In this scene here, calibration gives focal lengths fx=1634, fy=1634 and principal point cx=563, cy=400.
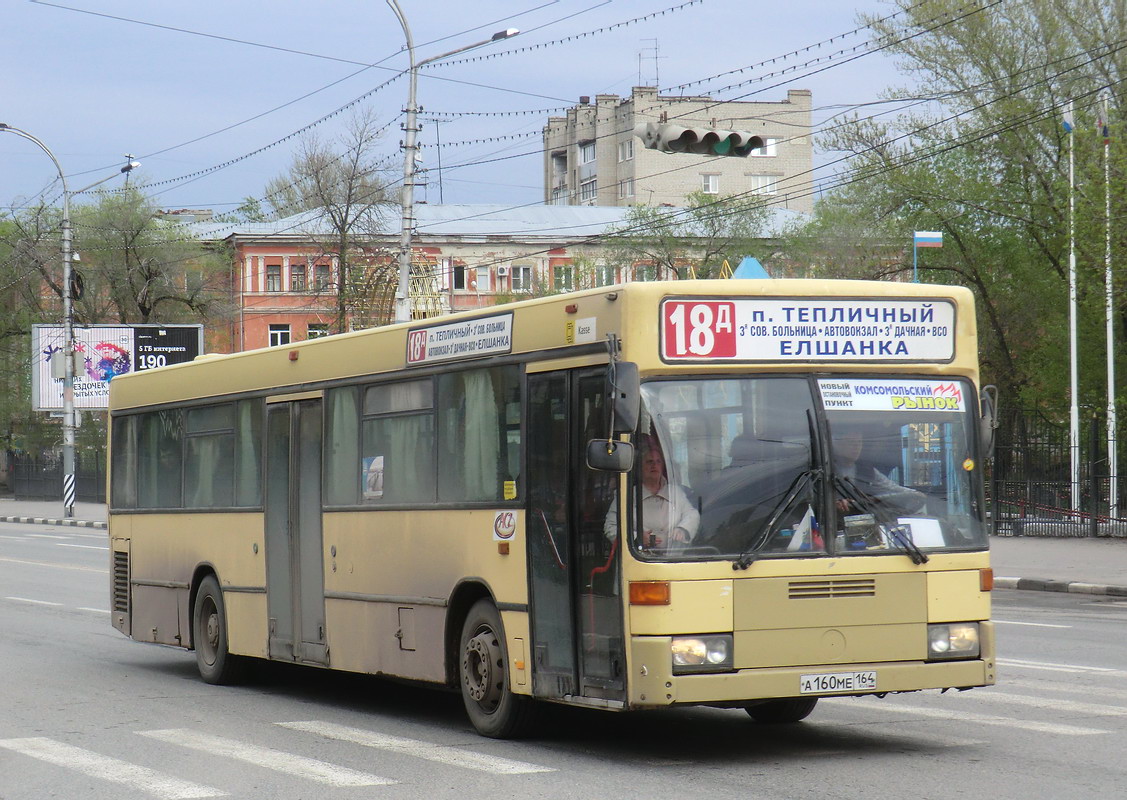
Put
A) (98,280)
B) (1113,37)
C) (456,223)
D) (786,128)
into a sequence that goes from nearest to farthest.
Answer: (1113,37)
(98,280)
(456,223)
(786,128)

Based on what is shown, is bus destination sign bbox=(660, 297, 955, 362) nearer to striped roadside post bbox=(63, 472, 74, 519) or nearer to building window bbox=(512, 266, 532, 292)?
striped roadside post bbox=(63, 472, 74, 519)

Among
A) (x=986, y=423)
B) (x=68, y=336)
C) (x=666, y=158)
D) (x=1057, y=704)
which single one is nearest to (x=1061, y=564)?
(x=1057, y=704)

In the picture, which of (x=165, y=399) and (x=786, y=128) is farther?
(x=786, y=128)

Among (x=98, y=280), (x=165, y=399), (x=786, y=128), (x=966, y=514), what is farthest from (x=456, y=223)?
(x=966, y=514)

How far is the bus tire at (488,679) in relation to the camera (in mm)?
9539

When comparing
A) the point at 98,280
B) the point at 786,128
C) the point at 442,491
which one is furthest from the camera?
the point at 786,128

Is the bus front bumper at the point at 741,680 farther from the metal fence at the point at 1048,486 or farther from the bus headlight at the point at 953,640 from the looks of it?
the metal fence at the point at 1048,486

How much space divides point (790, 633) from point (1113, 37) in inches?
1383

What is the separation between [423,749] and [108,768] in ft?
5.72

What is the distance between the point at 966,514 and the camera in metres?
9.00

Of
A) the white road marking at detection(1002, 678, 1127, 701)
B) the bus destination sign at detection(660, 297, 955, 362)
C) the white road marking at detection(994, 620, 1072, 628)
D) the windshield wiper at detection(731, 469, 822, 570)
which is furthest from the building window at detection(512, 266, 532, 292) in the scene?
the windshield wiper at detection(731, 469, 822, 570)

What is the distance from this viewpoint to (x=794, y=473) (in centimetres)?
862

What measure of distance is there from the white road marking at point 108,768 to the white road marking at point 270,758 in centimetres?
55

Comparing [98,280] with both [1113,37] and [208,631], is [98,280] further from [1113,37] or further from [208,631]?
[208,631]
